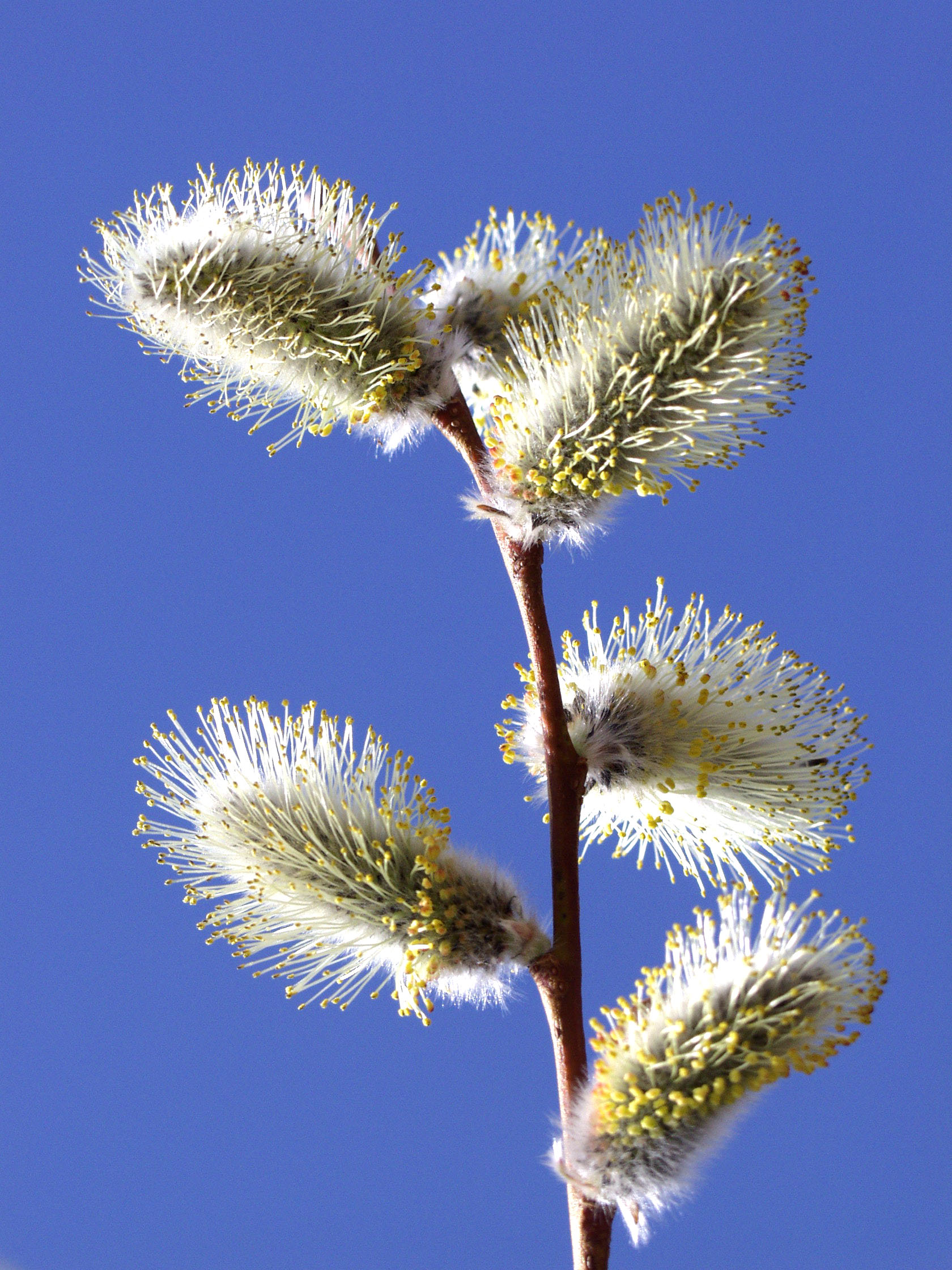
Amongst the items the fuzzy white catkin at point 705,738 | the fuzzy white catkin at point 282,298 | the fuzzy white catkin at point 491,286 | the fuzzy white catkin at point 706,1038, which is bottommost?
the fuzzy white catkin at point 706,1038

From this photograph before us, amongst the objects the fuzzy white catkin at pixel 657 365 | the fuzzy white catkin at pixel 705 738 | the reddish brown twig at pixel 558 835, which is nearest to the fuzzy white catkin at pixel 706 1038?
the reddish brown twig at pixel 558 835

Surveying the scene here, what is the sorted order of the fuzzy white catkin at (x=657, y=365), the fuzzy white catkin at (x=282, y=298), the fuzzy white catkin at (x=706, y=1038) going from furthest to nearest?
the fuzzy white catkin at (x=282, y=298)
the fuzzy white catkin at (x=657, y=365)
the fuzzy white catkin at (x=706, y=1038)

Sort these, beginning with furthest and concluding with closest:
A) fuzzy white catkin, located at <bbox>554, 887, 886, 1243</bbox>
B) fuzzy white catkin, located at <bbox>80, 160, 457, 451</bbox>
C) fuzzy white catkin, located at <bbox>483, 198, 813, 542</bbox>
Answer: fuzzy white catkin, located at <bbox>80, 160, 457, 451</bbox>
fuzzy white catkin, located at <bbox>483, 198, 813, 542</bbox>
fuzzy white catkin, located at <bbox>554, 887, 886, 1243</bbox>

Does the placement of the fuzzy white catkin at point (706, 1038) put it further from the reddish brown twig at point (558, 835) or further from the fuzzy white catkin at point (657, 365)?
the fuzzy white catkin at point (657, 365)

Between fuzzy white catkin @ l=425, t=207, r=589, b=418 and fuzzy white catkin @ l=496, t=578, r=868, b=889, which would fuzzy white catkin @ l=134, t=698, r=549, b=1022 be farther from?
fuzzy white catkin @ l=425, t=207, r=589, b=418

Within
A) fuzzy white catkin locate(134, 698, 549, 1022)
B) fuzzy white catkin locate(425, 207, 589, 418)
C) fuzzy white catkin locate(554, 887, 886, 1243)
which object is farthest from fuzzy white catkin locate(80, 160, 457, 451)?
fuzzy white catkin locate(554, 887, 886, 1243)

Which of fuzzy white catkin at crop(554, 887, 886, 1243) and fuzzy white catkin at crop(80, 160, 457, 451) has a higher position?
fuzzy white catkin at crop(80, 160, 457, 451)
